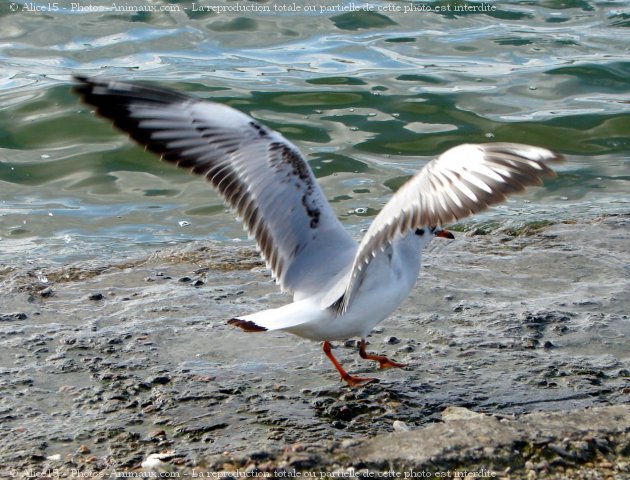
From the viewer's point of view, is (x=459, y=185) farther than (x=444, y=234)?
No

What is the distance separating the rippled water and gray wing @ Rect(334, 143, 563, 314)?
12.1 ft

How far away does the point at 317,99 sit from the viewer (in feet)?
34.9

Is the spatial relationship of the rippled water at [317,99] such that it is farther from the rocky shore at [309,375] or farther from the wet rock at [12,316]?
the wet rock at [12,316]

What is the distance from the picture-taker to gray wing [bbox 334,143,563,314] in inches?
161

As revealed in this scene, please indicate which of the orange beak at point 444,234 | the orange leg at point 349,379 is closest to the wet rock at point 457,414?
the orange leg at point 349,379

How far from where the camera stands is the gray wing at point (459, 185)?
4.09 meters

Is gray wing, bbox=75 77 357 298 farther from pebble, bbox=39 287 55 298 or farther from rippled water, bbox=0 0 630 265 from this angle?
rippled water, bbox=0 0 630 265

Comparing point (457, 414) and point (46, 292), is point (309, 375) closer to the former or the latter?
point (457, 414)

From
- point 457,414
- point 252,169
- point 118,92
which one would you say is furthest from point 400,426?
point 118,92

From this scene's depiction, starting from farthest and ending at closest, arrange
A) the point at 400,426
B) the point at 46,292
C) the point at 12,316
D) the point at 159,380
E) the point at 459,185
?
the point at 46,292 < the point at 12,316 < the point at 159,380 < the point at 400,426 < the point at 459,185

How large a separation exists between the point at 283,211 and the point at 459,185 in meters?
1.45

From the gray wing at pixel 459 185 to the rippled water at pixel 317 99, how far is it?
3695 mm

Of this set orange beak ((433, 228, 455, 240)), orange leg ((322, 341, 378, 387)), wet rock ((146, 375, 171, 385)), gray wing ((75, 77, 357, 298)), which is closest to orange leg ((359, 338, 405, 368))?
orange leg ((322, 341, 378, 387))

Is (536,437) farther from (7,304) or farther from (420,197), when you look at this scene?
(7,304)
